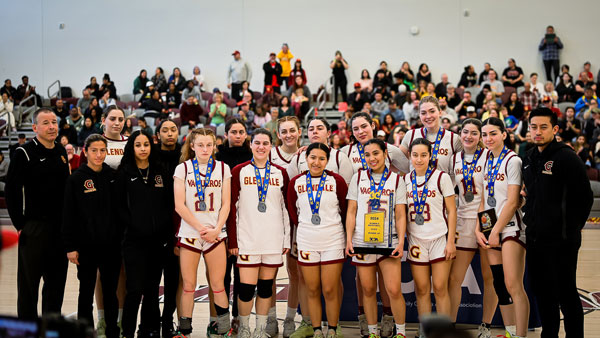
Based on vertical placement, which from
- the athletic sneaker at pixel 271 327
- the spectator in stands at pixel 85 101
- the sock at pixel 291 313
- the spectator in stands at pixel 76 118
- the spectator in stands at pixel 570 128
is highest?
the spectator in stands at pixel 85 101

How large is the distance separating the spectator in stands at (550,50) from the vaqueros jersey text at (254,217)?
1546 centimetres

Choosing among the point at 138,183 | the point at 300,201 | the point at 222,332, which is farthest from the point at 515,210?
the point at 138,183

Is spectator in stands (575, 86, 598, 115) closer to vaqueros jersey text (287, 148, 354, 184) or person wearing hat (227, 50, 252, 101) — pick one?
person wearing hat (227, 50, 252, 101)

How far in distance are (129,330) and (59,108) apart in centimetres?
1339

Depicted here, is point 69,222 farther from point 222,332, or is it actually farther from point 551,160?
point 551,160

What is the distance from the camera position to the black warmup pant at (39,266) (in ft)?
15.5

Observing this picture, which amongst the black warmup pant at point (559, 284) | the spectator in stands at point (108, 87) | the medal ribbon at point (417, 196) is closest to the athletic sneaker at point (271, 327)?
the medal ribbon at point (417, 196)

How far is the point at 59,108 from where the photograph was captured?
16.7 meters

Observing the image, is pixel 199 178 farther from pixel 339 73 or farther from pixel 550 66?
pixel 550 66

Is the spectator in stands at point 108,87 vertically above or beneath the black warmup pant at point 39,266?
above

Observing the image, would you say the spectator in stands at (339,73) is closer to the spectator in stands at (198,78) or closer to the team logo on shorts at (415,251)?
the spectator in stands at (198,78)

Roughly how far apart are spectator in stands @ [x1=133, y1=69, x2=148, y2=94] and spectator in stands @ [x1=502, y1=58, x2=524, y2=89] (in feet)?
35.0

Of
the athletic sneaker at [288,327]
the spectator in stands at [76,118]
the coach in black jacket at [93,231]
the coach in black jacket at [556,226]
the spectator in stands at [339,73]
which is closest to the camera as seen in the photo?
the coach in black jacket at [556,226]

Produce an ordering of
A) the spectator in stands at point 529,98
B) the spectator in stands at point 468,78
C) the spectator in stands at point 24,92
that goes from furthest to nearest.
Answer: the spectator in stands at point 24,92
the spectator in stands at point 468,78
the spectator in stands at point 529,98
